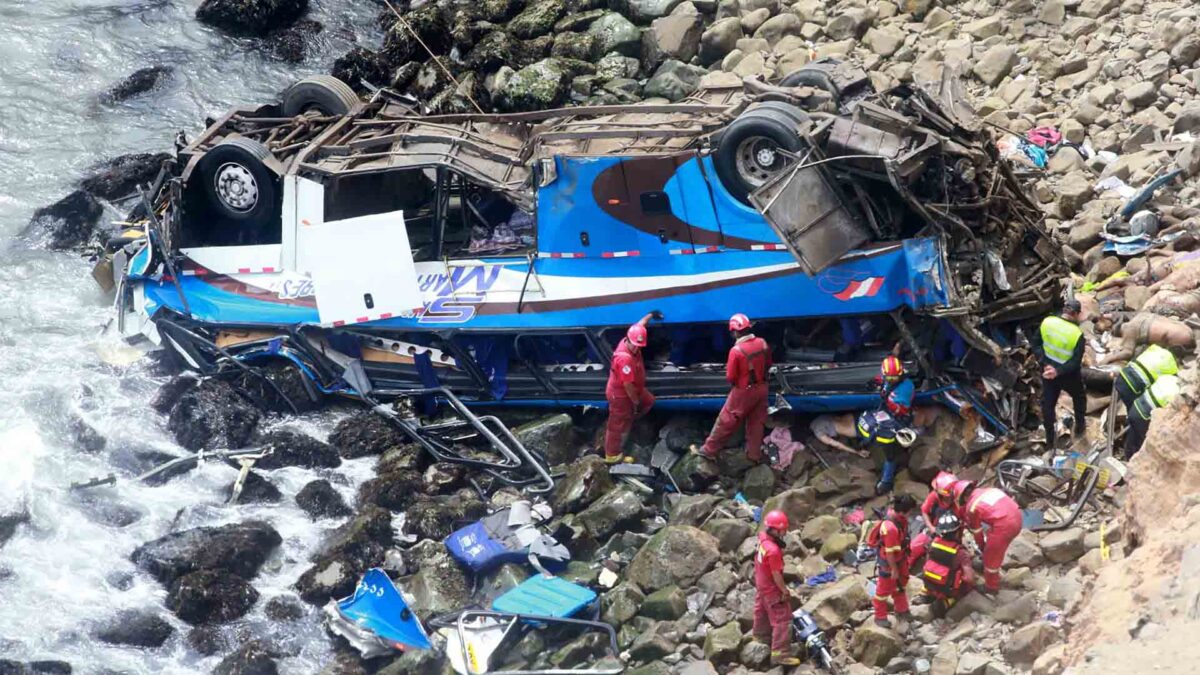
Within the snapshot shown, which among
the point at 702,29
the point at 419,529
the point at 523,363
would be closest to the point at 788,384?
the point at 523,363

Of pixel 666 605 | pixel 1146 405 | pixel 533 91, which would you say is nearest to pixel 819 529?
pixel 666 605

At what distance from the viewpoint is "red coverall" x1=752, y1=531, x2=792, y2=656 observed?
870 cm

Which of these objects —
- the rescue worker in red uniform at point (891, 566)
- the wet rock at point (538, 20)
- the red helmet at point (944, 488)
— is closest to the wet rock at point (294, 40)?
the wet rock at point (538, 20)

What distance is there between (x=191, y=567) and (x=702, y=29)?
361 inches

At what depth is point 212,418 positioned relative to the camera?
12266mm

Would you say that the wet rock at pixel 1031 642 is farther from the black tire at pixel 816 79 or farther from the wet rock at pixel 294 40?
the wet rock at pixel 294 40

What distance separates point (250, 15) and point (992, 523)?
13.7 metres

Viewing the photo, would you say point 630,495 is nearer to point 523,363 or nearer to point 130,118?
point 523,363

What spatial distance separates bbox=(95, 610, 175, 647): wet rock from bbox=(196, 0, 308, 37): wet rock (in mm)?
10638

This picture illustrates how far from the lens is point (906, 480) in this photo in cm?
1036

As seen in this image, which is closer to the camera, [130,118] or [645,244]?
[645,244]

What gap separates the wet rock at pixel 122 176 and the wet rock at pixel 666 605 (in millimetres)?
8573

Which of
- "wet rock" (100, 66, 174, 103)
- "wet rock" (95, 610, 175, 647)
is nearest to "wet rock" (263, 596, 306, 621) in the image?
"wet rock" (95, 610, 175, 647)

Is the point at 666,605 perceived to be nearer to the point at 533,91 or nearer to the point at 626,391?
the point at 626,391
